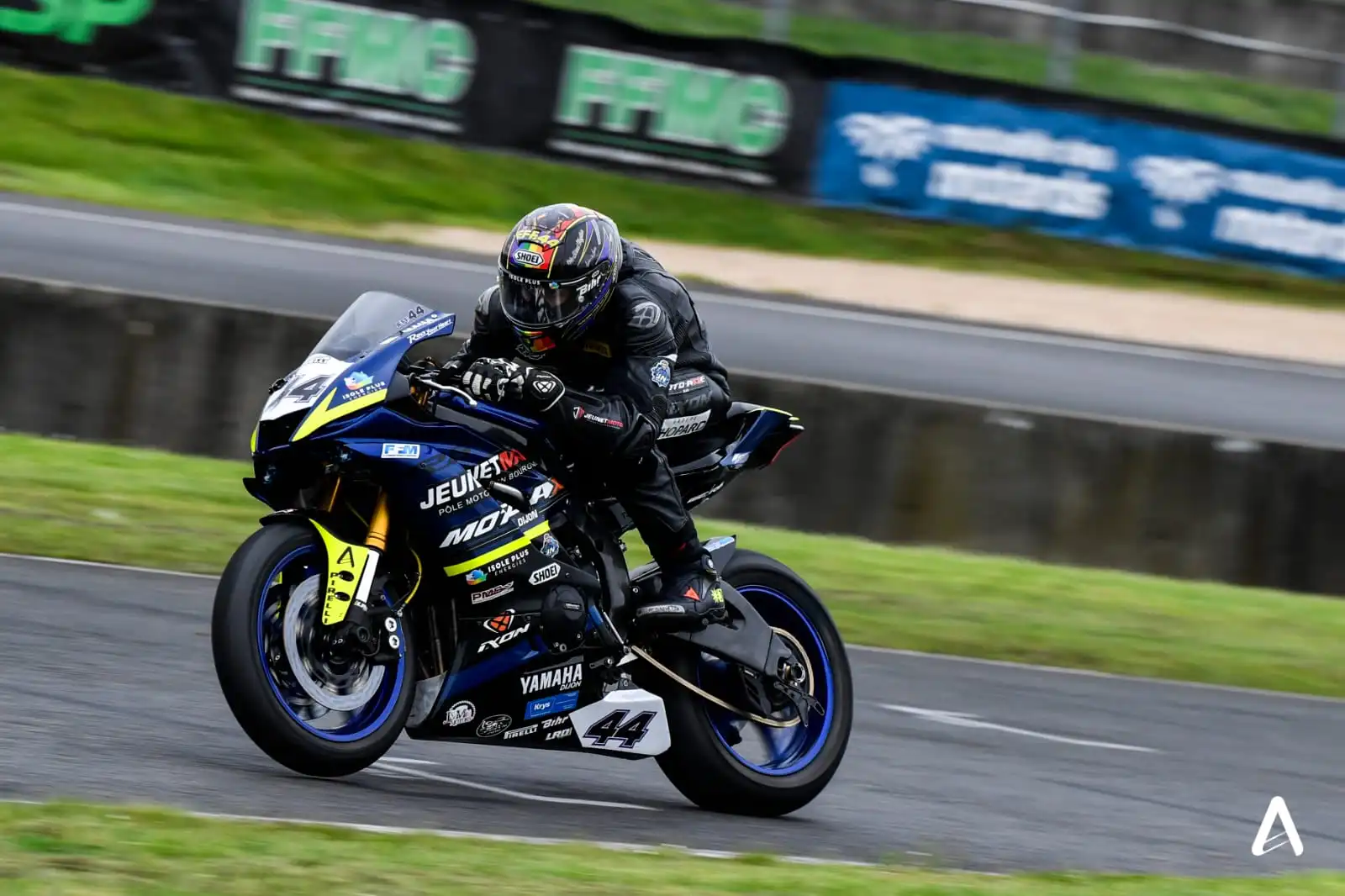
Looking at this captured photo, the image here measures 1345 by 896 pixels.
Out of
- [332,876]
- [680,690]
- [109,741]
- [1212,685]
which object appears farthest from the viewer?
[1212,685]

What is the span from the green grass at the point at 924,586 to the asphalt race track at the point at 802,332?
3.12m

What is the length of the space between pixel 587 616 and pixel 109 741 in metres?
1.51

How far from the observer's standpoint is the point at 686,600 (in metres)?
6.68

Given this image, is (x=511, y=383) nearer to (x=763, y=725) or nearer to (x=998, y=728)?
(x=763, y=725)

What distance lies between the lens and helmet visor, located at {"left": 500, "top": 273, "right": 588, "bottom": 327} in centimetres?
618

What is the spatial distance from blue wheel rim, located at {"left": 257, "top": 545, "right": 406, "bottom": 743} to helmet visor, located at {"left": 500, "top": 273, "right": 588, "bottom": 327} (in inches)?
38.2

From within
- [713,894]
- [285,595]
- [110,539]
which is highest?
[285,595]

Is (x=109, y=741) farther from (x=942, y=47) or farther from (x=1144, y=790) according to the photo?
(x=942, y=47)

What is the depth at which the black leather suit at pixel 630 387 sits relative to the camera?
20.5ft

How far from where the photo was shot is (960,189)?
73.9 feet

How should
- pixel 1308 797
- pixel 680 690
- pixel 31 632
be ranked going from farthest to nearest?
pixel 1308 797 < pixel 31 632 < pixel 680 690

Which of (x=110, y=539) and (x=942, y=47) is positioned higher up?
(x=942, y=47)

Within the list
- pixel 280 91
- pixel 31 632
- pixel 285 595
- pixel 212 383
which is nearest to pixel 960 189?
pixel 280 91

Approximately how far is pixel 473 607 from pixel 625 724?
30.0 inches
